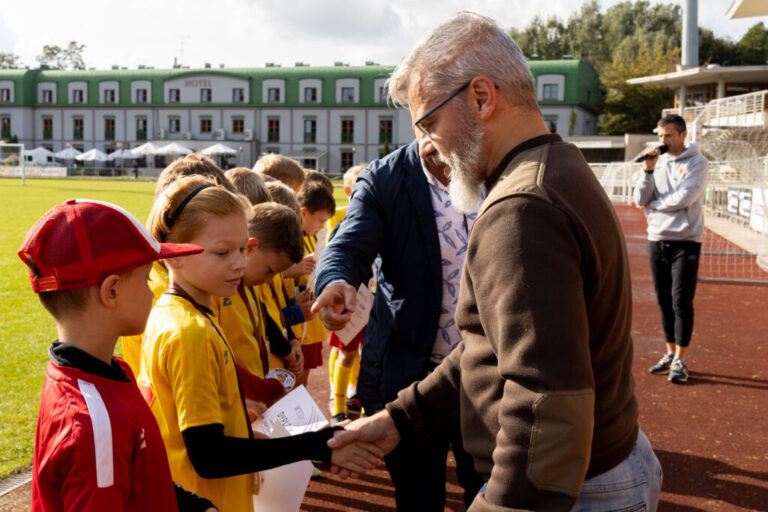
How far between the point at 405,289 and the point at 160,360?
1199 mm

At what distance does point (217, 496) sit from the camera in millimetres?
2539

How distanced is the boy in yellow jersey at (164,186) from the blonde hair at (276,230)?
0.24 meters

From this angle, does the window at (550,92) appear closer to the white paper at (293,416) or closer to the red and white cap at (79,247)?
the white paper at (293,416)

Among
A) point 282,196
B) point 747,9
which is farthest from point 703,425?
point 747,9

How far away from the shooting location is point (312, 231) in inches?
234

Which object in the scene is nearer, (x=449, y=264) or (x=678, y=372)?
(x=449, y=264)

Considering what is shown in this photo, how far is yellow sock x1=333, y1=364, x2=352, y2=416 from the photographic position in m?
5.70

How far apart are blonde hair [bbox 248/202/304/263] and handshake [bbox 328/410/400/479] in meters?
1.23

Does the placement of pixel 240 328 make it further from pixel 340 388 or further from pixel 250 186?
pixel 340 388

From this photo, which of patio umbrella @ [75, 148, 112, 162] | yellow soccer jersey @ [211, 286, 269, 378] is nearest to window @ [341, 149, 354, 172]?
patio umbrella @ [75, 148, 112, 162]

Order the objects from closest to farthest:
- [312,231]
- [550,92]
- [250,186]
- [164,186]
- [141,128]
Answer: [164,186], [250,186], [312,231], [550,92], [141,128]

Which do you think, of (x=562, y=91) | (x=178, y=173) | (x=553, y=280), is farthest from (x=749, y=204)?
(x=562, y=91)

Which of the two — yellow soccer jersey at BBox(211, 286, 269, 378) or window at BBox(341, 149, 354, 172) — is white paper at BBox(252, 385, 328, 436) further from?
window at BBox(341, 149, 354, 172)

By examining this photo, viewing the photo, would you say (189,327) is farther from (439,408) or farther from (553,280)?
(553,280)
